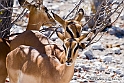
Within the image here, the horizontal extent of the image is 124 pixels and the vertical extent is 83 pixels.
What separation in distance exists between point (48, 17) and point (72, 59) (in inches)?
87.8

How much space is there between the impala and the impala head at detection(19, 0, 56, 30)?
118 centimetres

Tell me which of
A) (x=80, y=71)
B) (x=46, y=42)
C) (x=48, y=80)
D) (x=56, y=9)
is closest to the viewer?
(x=48, y=80)

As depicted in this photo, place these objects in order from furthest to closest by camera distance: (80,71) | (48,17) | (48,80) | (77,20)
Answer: (80,71), (48,17), (77,20), (48,80)

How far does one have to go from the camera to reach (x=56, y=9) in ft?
41.1

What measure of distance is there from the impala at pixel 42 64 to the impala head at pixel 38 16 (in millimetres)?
1175

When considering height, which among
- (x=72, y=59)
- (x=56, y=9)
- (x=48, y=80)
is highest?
(x=72, y=59)

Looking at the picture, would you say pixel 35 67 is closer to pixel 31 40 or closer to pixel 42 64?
pixel 42 64

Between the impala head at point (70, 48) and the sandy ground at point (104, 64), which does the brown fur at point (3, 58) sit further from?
the impala head at point (70, 48)

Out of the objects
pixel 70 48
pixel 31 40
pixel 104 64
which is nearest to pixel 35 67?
pixel 70 48

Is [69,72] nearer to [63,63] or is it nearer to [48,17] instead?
[63,63]

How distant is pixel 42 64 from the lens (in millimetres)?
5387

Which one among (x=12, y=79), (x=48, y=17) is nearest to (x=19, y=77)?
(x=12, y=79)

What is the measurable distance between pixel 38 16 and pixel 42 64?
1.87 m

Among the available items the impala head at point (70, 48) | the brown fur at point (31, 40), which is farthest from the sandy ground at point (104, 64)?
the impala head at point (70, 48)
